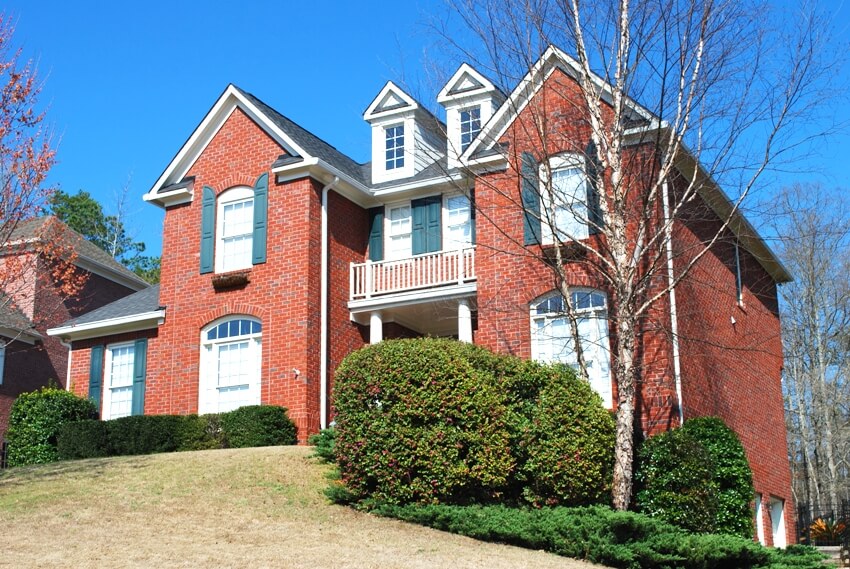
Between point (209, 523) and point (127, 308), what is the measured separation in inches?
468

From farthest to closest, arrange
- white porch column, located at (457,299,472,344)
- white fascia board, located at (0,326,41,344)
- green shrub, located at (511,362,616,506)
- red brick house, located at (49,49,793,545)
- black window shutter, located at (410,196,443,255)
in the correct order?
white fascia board, located at (0,326,41,344), black window shutter, located at (410,196,443,255), white porch column, located at (457,299,472,344), red brick house, located at (49,49,793,545), green shrub, located at (511,362,616,506)

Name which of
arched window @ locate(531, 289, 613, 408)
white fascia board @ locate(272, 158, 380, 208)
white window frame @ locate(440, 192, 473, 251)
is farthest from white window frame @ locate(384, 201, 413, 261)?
arched window @ locate(531, 289, 613, 408)

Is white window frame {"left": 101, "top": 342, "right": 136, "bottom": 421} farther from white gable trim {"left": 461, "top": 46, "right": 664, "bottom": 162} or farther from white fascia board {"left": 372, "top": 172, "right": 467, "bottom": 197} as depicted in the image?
white gable trim {"left": 461, "top": 46, "right": 664, "bottom": 162}

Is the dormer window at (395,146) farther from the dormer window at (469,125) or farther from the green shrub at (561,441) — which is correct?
the green shrub at (561,441)

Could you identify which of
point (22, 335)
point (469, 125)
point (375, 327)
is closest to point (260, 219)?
point (375, 327)

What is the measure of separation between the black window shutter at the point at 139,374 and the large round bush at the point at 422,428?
8975 millimetres

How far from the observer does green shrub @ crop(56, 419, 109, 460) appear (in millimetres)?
21453

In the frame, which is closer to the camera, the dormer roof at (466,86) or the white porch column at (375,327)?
the white porch column at (375,327)

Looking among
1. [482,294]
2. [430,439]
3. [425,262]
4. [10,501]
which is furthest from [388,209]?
[10,501]

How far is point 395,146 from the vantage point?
25.2 m

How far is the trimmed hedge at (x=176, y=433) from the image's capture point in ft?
67.1

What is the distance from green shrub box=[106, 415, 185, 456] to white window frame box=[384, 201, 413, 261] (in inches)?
237

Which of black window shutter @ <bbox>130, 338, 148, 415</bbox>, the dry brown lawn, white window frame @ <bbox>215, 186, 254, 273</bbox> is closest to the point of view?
the dry brown lawn

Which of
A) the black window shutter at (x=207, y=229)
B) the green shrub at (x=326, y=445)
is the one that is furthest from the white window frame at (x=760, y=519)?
the black window shutter at (x=207, y=229)
